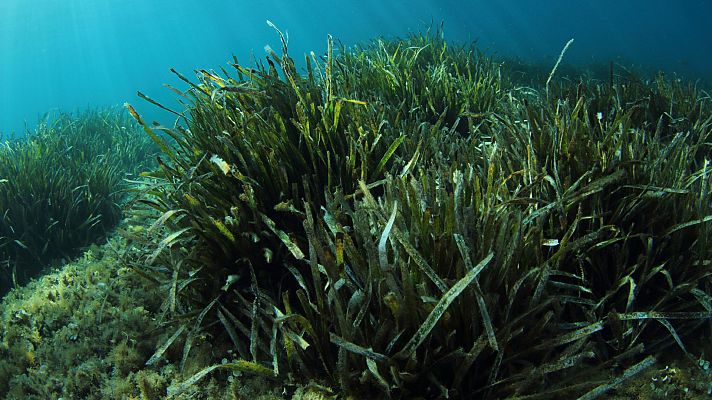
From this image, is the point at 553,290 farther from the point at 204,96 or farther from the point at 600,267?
the point at 204,96

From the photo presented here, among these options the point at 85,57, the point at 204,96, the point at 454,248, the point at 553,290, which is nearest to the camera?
the point at 454,248

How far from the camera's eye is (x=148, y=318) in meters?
2.70

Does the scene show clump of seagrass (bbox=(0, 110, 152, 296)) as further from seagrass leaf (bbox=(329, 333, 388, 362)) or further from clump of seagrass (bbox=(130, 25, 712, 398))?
seagrass leaf (bbox=(329, 333, 388, 362))

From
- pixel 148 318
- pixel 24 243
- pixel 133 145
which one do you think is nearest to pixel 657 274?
pixel 148 318

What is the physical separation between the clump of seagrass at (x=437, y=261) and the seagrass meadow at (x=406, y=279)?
0.01 meters

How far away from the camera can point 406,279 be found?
70.6 inches

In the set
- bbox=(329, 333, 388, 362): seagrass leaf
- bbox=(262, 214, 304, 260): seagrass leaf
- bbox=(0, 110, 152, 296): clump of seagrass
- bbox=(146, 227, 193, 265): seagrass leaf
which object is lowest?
bbox=(329, 333, 388, 362): seagrass leaf

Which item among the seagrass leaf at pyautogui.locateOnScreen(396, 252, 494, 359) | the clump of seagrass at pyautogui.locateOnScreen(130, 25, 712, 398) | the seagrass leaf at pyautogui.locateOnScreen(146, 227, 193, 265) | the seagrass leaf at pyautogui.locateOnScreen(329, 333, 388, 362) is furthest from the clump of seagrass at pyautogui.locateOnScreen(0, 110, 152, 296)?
the seagrass leaf at pyautogui.locateOnScreen(396, 252, 494, 359)

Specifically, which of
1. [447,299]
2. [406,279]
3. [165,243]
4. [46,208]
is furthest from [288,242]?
[46,208]

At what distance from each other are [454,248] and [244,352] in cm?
119

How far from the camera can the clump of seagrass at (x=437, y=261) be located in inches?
72.6

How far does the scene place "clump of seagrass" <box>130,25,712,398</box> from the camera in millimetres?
→ 1844

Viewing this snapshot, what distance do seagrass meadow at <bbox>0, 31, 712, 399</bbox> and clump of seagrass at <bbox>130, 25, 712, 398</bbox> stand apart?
11 millimetres

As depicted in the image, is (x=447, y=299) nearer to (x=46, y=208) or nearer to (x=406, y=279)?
(x=406, y=279)
